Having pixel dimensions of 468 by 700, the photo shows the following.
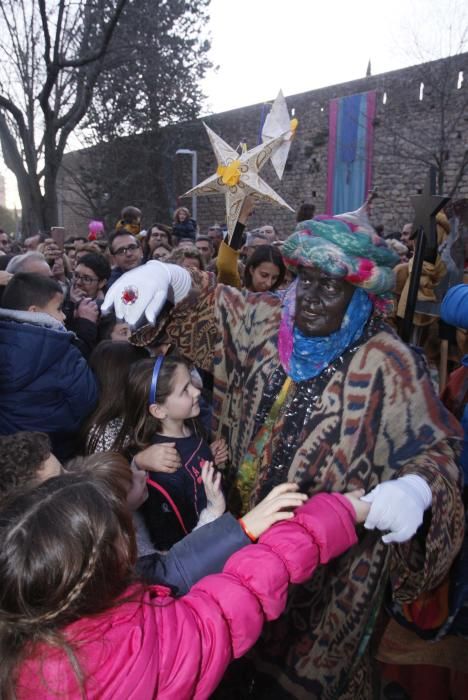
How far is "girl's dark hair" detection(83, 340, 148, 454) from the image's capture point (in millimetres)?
2430

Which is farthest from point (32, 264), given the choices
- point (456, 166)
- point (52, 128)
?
point (456, 166)

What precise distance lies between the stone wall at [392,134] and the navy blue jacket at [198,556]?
11.9 meters

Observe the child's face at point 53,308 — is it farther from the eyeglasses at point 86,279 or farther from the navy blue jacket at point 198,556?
the navy blue jacket at point 198,556

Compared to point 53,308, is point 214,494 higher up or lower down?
lower down

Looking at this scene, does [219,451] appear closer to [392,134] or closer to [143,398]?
[143,398]

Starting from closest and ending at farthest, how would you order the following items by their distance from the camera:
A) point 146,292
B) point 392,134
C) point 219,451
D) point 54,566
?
point 54,566 → point 146,292 → point 219,451 → point 392,134

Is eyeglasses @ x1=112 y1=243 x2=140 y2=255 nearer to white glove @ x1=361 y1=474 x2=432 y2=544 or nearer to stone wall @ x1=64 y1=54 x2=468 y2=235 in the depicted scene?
white glove @ x1=361 y1=474 x2=432 y2=544

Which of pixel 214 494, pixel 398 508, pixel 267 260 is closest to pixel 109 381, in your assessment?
pixel 214 494

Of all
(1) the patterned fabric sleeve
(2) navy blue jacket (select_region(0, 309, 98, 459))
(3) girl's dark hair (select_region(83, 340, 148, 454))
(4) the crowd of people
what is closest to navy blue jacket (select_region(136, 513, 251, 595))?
(4) the crowd of people

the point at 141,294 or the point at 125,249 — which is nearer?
the point at 141,294

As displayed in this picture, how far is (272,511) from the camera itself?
4.47 feet

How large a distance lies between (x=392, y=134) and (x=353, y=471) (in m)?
13.1

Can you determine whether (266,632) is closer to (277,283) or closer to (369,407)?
(369,407)

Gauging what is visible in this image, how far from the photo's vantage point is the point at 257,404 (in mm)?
1896
